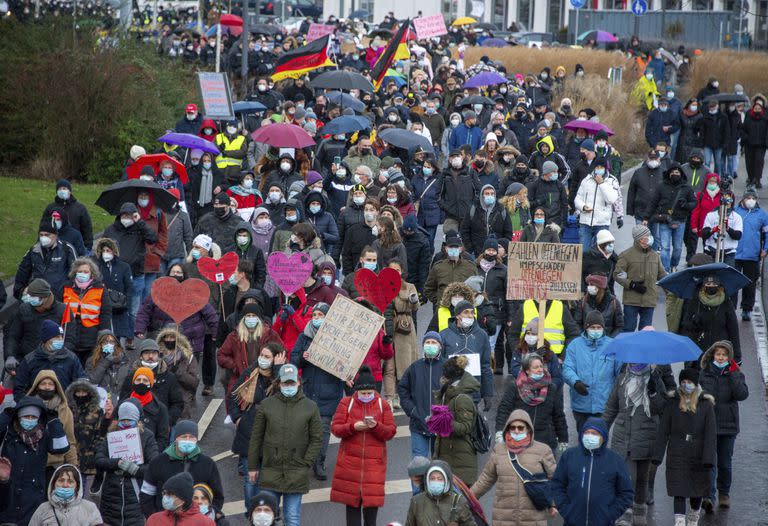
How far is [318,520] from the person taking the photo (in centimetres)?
→ 1199

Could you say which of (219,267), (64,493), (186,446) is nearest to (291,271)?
(219,267)

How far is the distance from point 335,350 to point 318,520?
1.47 meters

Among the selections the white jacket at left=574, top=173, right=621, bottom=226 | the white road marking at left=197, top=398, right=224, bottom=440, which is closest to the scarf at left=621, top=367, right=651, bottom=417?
the white road marking at left=197, top=398, right=224, bottom=440

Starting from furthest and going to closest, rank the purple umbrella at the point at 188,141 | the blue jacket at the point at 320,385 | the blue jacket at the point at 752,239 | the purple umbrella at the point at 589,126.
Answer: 1. the purple umbrella at the point at 589,126
2. the purple umbrella at the point at 188,141
3. the blue jacket at the point at 752,239
4. the blue jacket at the point at 320,385

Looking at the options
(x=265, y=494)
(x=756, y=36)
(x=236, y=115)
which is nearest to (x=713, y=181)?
(x=236, y=115)

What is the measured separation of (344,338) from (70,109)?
15.2 metres

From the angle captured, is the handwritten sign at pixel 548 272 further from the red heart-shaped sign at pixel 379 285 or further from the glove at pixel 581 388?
the glove at pixel 581 388

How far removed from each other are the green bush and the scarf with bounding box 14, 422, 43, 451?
613 inches

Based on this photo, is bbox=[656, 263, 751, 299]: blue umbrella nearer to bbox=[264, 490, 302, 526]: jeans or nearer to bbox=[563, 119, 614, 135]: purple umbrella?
bbox=[264, 490, 302, 526]: jeans

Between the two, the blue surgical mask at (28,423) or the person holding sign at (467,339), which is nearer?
the blue surgical mask at (28,423)

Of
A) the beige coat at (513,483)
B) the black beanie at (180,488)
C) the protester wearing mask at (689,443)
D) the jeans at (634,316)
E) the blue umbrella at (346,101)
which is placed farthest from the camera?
the blue umbrella at (346,101)

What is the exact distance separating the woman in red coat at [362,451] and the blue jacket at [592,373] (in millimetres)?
2115

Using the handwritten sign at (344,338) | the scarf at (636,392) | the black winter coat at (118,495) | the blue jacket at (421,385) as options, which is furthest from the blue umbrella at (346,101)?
the black winter coat at (118,495)

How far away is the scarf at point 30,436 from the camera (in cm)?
1137
